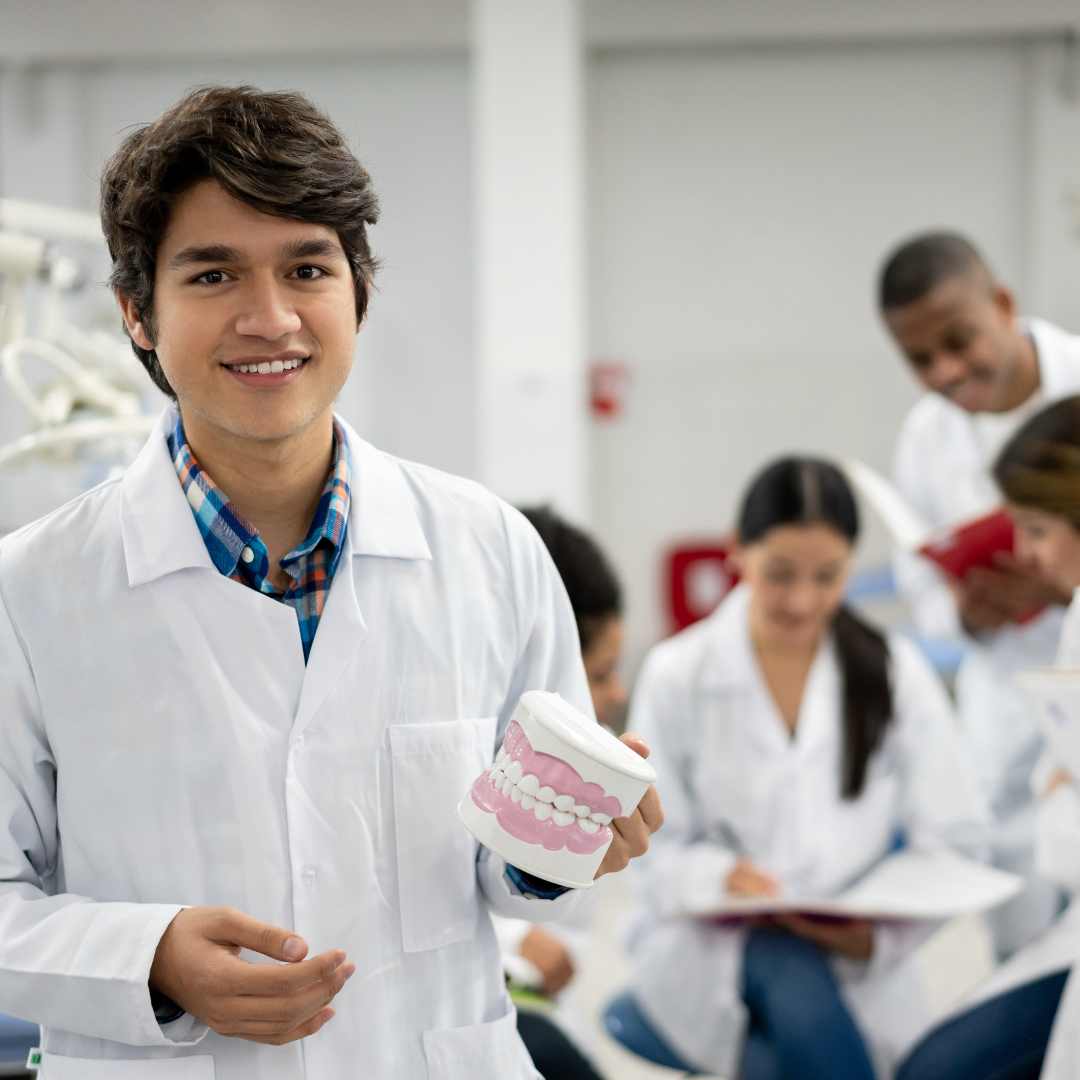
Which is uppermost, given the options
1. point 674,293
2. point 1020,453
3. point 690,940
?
point 674,293

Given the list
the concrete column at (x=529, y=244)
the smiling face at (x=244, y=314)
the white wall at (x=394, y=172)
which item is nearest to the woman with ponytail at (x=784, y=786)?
the smiling face at (x=244, y=314)

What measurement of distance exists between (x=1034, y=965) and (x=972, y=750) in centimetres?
93

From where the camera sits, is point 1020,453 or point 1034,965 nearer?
point 1034,965

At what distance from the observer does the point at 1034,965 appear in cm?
148

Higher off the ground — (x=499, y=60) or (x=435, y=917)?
(x=499, y=60)

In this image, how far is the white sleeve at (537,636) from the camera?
1.05 m

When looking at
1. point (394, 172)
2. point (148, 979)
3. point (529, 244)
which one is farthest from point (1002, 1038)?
point (394, 172)

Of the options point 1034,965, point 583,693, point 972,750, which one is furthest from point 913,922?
point 583,693

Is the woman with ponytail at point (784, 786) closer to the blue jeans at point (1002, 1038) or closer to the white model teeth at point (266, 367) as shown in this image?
the blue jeans at point (1002, 1038)

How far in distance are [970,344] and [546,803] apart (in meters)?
1.59

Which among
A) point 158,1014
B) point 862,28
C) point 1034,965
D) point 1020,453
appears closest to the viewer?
point 158,1014

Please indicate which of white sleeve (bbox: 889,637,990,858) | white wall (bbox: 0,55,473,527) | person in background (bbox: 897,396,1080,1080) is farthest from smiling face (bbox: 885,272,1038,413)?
white wall (bbox: 0,55,473,527)

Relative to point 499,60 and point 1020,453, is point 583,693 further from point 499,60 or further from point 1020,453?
point 499,60

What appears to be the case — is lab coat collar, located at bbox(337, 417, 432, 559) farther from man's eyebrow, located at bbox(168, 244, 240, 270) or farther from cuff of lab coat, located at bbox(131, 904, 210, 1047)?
cuff of lab coat, located at bbox(131, 904, 210, 1047)
